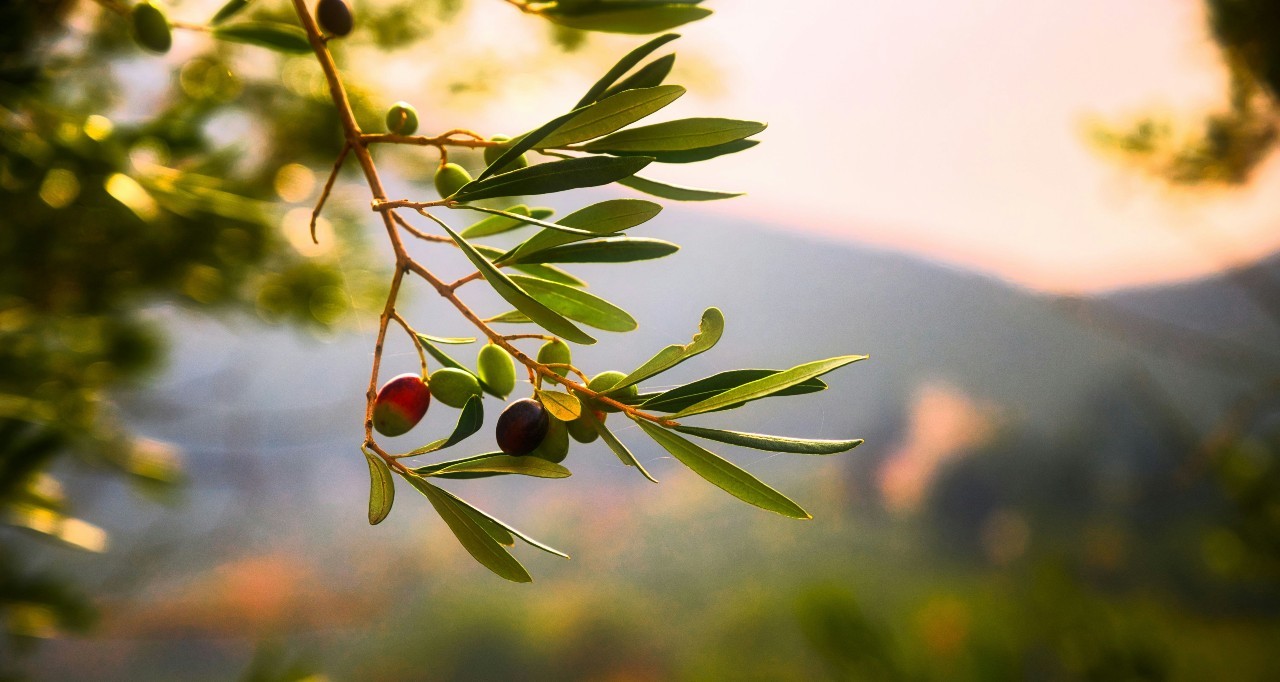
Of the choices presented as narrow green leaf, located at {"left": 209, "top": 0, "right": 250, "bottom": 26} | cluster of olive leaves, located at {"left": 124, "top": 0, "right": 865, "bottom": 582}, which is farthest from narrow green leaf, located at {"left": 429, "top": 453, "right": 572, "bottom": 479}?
narrow green leaf, located at {"left": 209, "top": 0, "right": 250, "bottom": 26}

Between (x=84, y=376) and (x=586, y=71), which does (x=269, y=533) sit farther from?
(x=586, y=71)

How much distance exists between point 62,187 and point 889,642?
151 centimetres

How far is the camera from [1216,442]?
137 centimetres

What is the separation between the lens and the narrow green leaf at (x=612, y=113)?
23 centimetres

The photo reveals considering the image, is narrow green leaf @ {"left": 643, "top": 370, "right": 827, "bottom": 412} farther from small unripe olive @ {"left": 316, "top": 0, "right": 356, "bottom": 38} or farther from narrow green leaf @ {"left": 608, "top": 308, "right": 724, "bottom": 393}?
small unripe olive @ {"left": 316, "top": 0, "right": 356, "bottom": 38}

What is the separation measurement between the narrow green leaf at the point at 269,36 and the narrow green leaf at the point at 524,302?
234 millimetres

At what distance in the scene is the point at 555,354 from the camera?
0.87ft

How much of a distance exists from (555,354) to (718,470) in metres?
0.07

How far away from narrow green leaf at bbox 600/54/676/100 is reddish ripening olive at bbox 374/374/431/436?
12cm

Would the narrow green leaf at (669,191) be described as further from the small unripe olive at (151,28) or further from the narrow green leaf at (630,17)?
the small unripe olive at (151,28)

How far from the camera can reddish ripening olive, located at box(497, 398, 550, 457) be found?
0.78 feet

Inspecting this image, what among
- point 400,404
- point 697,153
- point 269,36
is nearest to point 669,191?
point 697,153

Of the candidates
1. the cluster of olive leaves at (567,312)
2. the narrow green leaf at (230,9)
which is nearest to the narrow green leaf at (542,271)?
the cluster of olive leaves at (567,312)

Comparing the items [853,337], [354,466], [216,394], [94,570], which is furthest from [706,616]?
[94,570]
